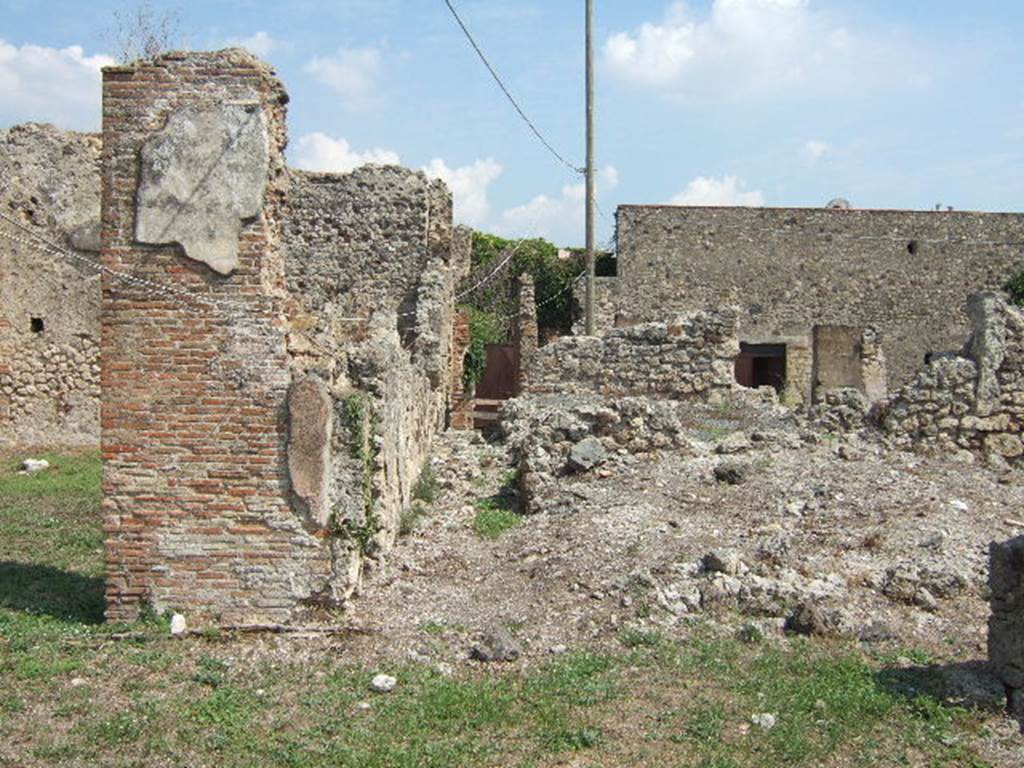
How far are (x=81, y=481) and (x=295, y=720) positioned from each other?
26.8 ft

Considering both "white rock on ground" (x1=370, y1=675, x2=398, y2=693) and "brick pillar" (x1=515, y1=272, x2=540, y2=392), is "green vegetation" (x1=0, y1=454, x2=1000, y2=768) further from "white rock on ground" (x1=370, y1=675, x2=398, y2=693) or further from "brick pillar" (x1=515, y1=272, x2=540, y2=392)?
"brick pillar" (x1=515, y1=272, x2=540, y2=392)

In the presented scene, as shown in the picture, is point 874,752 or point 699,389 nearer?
point 874,752

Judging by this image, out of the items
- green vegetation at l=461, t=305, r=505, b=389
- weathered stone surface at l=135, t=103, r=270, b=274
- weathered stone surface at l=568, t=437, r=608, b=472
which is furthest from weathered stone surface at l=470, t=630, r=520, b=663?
green vegetation at l=461, t=305, r=505, b=389

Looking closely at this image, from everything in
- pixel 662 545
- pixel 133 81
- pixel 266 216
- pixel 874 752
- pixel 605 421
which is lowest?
pixel 874 752

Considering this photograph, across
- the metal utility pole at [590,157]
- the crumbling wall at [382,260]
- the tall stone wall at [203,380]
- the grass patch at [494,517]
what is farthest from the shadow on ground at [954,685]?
the metal utility pole at [590,157]

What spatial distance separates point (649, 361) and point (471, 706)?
829cm

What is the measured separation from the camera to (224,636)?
662cm

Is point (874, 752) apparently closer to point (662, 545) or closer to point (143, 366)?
point (662, 545)

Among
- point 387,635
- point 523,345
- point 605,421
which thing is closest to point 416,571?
point 387,635

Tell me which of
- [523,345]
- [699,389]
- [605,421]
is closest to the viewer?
[605,421]

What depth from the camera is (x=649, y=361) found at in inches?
523

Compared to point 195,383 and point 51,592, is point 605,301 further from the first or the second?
point 195,383

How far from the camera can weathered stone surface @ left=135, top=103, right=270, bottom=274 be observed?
22.1 ft

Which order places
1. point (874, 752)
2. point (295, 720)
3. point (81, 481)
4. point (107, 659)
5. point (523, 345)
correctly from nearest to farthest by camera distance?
point (874, 752), point (295, 720), point (107, 659), point (81, 481), point (523, 345)
